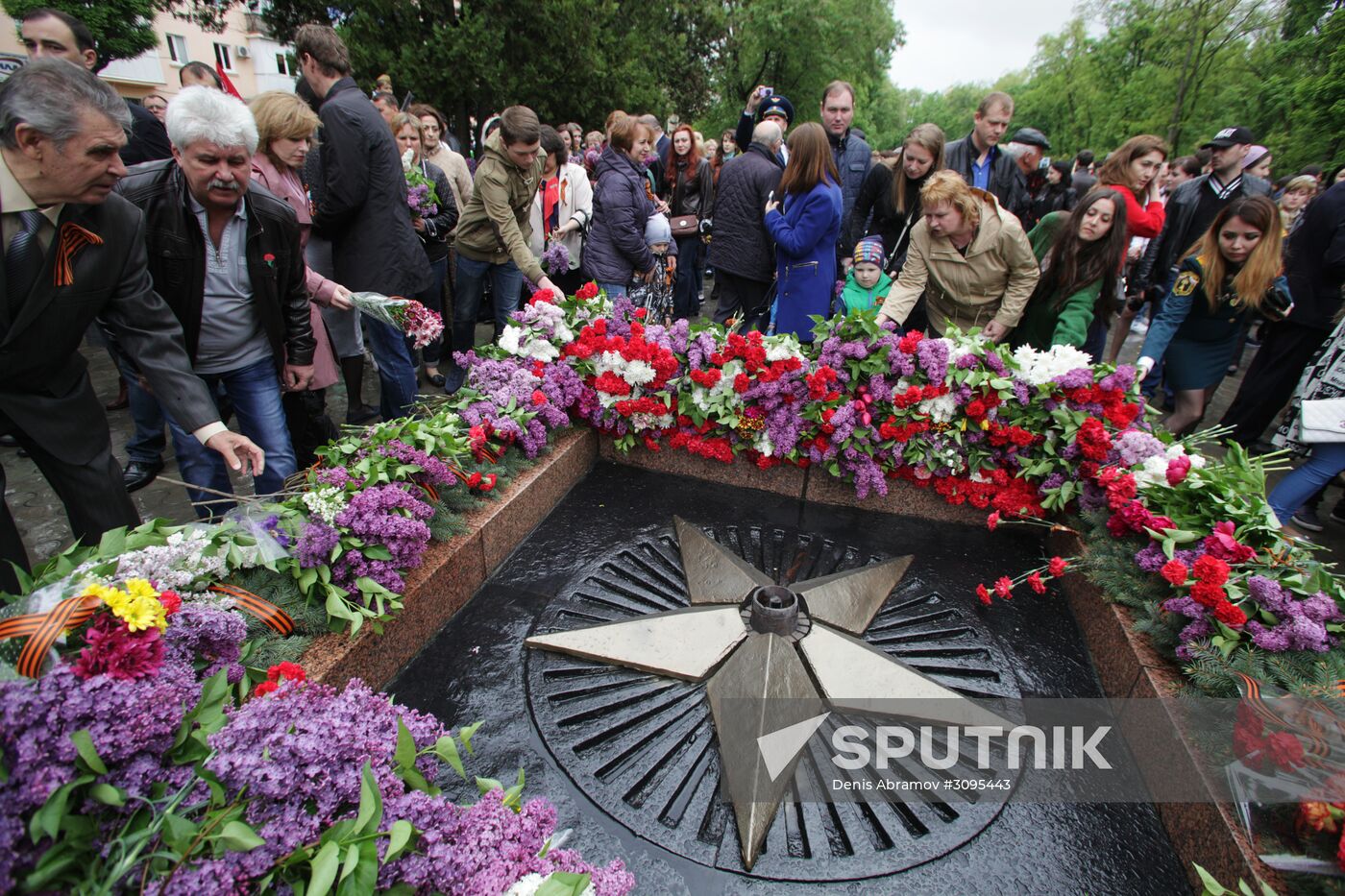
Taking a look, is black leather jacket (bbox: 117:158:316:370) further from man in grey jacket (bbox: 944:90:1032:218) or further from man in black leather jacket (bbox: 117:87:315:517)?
man in grey jacket (bbox: 944:90:1032:218)

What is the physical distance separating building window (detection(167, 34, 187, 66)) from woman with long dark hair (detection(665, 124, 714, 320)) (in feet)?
111

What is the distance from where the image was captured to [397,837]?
46.6 inches

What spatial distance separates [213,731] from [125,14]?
807 inches

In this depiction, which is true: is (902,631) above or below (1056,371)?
below

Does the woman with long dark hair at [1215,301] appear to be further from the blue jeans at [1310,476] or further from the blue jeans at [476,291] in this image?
the blue jeans at [476,291]

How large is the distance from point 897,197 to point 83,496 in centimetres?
477

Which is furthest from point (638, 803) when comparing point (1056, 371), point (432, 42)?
point (432, 42)

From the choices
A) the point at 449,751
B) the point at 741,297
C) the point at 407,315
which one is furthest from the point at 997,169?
the point at 449,751

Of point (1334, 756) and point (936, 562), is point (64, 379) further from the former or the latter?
point (1334, 756)

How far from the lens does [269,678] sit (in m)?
1.65

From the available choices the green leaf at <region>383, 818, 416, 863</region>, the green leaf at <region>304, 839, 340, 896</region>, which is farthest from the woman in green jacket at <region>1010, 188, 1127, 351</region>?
the green leaf at <region>304, 839, 340, 896</region>

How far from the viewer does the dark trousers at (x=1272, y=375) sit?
4395 millimetres

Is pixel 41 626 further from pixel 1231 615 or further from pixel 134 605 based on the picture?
pixel 1231 615

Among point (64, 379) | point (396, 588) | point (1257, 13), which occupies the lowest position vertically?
point (396, 588)
